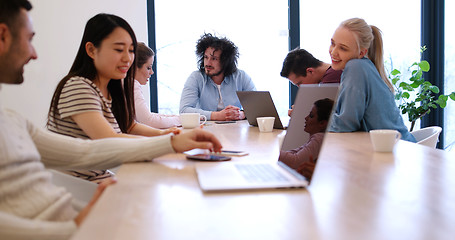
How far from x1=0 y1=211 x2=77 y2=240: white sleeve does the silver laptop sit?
1.50 metres

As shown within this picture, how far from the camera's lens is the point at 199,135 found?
1.37 meters

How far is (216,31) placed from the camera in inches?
181

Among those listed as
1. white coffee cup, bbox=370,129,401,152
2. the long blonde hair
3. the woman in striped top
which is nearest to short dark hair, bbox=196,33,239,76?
the long blonde hair

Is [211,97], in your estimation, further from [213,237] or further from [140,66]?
Result: [213,237]

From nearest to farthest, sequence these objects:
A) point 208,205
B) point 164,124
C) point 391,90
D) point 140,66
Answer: point 208,205 → point 391,90 → point 164,124 → point 140,66

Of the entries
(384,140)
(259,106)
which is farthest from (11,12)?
(259,106)

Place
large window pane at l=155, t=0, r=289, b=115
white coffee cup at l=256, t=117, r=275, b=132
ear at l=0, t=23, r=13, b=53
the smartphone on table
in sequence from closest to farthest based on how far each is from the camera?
ear at l=0, t=23, r=13, b=53
the smartphone on table
white coffee cup at l=256, t=117, r=275, b=132
large window pane at l=155, t=0, r=289, b=115

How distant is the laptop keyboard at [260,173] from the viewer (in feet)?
3.29

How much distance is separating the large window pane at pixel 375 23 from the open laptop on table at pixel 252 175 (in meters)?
3.67

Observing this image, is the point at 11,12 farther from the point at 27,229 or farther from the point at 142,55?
the point at 142,55

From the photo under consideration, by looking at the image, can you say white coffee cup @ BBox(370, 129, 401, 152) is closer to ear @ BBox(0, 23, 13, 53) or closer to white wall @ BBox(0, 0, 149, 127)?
ear @ BBox(0, 23, 13, 53)

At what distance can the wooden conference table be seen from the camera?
Result: 69 centimetres

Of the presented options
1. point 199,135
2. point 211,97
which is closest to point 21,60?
point 199,135

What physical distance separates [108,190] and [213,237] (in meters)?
0.36
